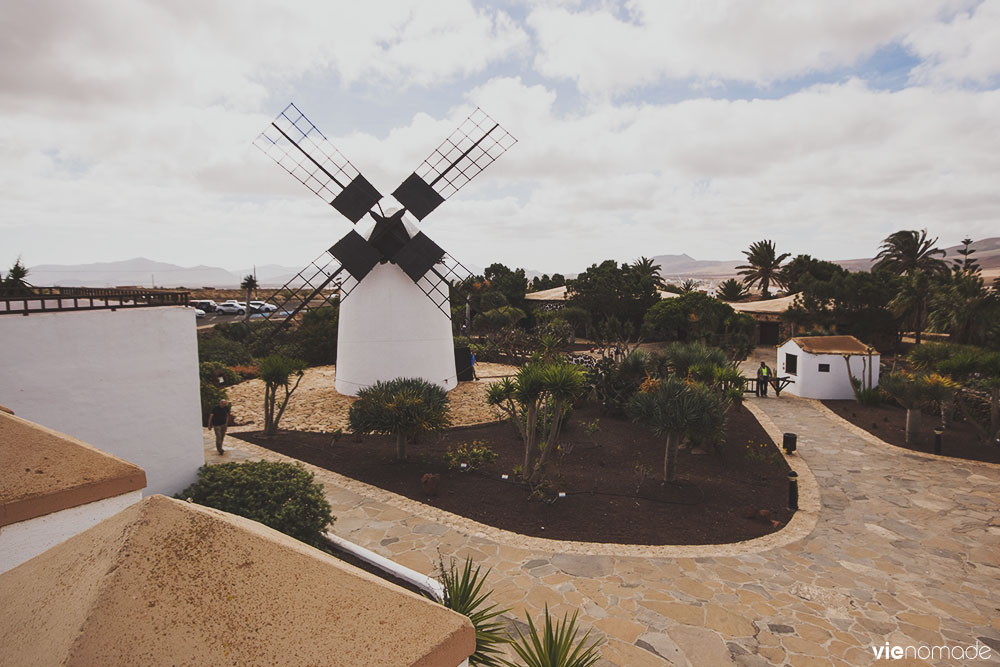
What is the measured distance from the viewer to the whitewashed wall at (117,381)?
258 inches

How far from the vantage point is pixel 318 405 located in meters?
15.3

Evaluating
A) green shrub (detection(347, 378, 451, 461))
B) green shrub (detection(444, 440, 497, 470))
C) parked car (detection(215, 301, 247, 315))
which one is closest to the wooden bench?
green shrub (detection(444, 440, 497, 470))

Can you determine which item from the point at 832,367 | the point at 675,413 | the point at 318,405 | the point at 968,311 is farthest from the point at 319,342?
the point at 968,311

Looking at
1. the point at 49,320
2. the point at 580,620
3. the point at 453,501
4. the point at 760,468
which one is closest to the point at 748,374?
the point at 760,468

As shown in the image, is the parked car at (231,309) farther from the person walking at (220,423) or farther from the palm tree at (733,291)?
the palm tree at (733,291)

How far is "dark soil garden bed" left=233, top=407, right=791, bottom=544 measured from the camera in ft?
26.6

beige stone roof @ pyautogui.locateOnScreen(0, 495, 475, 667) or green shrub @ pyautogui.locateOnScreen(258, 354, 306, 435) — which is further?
green shrub @ pyautogui.locateOnScreen(258, 354, 306, 435)

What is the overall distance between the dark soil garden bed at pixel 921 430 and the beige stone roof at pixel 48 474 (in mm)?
15249

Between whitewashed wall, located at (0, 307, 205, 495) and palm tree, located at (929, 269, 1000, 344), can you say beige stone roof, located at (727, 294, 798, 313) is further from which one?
whitewashed wall, located at (0, 307, 205, 495)

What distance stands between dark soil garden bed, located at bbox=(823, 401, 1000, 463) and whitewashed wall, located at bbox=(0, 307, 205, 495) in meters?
15.3

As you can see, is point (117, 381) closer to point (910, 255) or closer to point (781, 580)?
point (781, 580)

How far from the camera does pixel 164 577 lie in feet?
6.29

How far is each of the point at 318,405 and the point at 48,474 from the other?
491 inches

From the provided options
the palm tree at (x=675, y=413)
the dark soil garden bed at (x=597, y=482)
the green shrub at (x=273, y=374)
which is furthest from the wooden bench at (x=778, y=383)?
the green shrub at (x=273, y=374)
